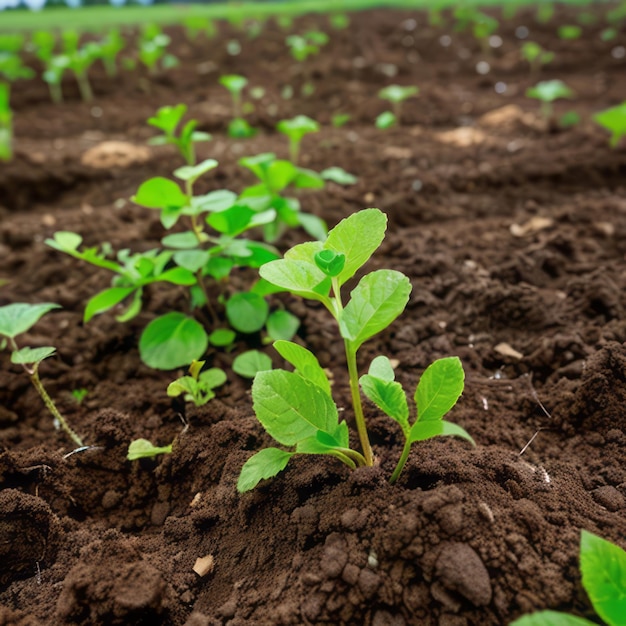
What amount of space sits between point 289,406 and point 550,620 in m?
0.53

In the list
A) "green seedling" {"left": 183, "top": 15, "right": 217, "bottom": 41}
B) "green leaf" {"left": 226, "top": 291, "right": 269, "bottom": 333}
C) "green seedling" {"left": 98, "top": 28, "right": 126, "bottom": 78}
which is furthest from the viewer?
"green seedling" {"left": 183, "top": 15, "right": 217, "bottom": 41}

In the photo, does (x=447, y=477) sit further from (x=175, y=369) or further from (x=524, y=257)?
(x=524, y=257)

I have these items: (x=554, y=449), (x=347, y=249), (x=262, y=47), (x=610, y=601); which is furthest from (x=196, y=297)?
(x=262, y=47)

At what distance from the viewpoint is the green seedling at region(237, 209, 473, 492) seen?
3.01 ft

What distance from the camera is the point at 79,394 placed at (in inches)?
58.2

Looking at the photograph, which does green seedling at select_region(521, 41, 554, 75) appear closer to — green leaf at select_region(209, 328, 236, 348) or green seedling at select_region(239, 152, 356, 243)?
green seedling at select_region(239, 152, 356, 243)

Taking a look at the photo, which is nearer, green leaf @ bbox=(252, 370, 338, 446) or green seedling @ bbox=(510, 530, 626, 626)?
green seedling @ bbox=(510, 530, 626, 626)

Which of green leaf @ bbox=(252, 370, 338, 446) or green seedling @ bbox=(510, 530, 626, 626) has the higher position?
green leaf @ bbox=(252, 370, 338, 446)

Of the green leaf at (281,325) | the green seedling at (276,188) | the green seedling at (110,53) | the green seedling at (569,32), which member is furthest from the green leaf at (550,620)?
the green seedling at (569,32)

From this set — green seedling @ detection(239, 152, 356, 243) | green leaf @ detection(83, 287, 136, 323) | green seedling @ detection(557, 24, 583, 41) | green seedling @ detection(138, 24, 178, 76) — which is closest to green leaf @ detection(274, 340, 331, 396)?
green leaf @ detection(83, 287, 136, 323)

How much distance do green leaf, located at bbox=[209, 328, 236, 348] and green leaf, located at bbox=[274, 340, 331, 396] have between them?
557 millimetres

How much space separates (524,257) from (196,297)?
3.77 ft

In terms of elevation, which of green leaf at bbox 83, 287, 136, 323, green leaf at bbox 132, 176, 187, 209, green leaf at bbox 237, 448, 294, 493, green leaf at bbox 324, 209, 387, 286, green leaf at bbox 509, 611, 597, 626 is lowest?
green leaf at bbox 237, 448, 294, 493

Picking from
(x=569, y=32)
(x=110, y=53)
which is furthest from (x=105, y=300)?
(x=569, y=32)
